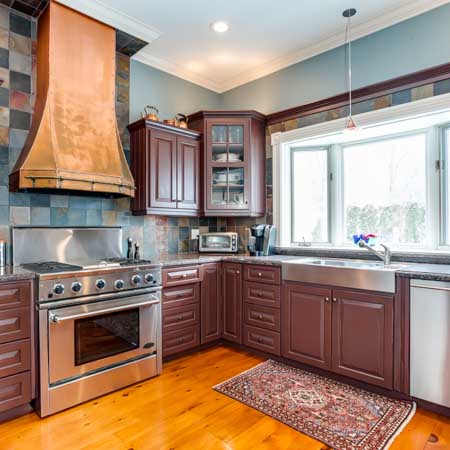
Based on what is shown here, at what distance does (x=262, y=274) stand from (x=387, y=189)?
1.47 metres

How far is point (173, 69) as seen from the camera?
12.5 feet

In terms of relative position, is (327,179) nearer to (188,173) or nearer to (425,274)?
(188,173)

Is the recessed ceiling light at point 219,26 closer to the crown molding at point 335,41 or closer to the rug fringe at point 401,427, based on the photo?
the crown molding at point 335,41

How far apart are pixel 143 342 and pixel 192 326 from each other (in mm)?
578

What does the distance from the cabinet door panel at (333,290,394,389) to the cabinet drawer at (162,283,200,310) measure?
4.14 ft

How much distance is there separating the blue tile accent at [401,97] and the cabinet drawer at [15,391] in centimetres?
343

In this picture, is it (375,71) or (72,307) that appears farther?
(375,71)

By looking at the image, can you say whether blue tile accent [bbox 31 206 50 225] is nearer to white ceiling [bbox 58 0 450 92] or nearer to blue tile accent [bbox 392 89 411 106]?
white ceiling [bbox 58 0 450 92]

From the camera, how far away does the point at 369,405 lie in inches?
87.1

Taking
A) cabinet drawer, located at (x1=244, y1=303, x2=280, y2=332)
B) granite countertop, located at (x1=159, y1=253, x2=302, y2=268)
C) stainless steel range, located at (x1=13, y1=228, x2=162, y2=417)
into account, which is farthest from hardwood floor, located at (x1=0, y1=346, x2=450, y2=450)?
granite countertop, located at (x1=159, y1=253, x2=302, y2=268)

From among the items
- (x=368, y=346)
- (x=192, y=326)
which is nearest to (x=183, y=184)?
(x=192, y=326)

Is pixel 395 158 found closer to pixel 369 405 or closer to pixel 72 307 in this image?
pixel 369 405

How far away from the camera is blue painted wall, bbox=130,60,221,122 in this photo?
3.48 meters

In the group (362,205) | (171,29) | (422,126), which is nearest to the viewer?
(422,126)
